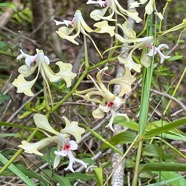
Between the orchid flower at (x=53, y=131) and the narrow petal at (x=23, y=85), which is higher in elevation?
the narrow petal at (x=23, y=85)

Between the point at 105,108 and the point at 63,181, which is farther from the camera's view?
the point at 63,181

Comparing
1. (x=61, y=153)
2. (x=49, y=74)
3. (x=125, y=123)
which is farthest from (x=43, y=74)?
(x=125, y=123)

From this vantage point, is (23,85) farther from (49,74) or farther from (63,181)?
(63,181)

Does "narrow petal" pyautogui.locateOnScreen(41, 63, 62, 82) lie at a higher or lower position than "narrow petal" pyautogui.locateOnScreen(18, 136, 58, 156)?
higher

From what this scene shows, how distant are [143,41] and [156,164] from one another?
20 cm

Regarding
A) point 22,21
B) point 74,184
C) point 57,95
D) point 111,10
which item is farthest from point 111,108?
point 22,21

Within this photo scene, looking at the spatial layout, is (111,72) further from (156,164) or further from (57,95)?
(156,164)

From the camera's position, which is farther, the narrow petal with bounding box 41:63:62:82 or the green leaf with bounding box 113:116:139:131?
the green leaf with bounding box 113:116:139:131

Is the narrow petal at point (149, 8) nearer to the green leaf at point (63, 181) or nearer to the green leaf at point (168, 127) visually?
the green leaf at point (168, 127)

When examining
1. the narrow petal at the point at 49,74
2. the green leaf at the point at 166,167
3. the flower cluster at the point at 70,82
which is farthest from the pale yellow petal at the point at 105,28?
the green leaf at the point at 166,167

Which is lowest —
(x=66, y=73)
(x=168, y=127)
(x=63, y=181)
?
(x=63, y=181)

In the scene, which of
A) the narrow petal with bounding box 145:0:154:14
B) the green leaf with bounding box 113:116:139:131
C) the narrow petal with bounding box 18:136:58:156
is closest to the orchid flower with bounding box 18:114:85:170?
the narrow petal with bounding box 18:136:58:156

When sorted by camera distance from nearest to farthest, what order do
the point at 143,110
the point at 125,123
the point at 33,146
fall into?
the point at 33,146, the point at 143,110, the point at 125,123

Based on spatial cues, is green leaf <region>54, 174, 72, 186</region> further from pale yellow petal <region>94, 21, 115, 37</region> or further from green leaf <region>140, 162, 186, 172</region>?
pale yellow petal <region>94, 21, 115, 37</region>
